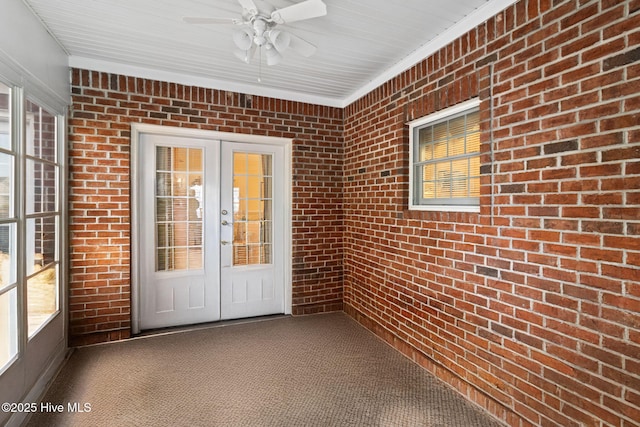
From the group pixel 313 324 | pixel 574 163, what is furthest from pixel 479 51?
pixel 313 324

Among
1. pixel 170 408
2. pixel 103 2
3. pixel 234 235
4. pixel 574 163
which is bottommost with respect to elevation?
pixel 170 408

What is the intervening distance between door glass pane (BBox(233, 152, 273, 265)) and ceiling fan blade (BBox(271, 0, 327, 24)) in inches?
79.9

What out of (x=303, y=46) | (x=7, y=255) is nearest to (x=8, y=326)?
(x=7, y=255)

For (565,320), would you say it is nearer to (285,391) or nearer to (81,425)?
(285,391)

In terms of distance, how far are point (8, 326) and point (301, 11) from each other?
2.63 meters

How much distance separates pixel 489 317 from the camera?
7.36 feet

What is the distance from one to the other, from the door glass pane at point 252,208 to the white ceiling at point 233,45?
831mm

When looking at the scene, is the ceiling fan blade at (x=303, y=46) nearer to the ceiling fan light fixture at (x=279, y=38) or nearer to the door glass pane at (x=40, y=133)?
the ceiling fan light fixture at (x=279, y=38)

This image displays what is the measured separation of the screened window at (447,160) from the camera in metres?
2.53

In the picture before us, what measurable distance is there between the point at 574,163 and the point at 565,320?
847 mm

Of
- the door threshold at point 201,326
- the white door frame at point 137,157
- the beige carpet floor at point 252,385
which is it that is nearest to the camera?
the beige carpet floor at point 252,385

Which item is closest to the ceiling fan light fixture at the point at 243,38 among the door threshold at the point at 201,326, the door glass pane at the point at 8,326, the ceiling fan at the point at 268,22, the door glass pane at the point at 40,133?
the ceiling fan at the point at 268,22

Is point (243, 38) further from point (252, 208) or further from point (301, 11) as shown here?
point (252, 208)

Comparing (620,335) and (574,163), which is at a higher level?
(574,163)
